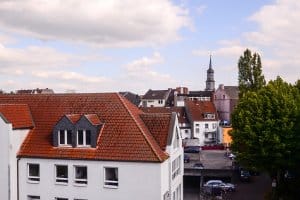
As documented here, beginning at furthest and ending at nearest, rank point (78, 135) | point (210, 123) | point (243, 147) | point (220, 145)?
point (210, 123), point (220, 145), point (243, 147), point (78, 135)

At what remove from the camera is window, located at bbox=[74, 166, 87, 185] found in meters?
33.6

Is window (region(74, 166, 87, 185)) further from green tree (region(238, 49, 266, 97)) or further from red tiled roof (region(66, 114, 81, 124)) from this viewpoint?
green tree (region(238, 49, 266, 97))

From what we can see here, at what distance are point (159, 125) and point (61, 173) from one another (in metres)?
8.77

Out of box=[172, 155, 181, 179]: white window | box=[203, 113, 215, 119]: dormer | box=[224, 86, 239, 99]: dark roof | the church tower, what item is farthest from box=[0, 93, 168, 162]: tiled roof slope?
the church tower

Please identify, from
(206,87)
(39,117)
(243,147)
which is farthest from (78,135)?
(206,87)

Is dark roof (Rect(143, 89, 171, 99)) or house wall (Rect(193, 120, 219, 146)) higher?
dark roof (Rect(143, 89, 171, 99))

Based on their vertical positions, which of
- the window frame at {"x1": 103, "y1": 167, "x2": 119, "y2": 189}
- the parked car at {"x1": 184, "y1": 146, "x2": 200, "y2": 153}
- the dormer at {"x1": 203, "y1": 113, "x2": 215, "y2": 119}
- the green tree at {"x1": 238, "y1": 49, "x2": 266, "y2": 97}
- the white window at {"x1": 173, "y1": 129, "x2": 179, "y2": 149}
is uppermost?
the green tree at {"x1": 238, "y1": 49, "x2": 266, "y2": 97}

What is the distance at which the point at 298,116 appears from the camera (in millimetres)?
45375

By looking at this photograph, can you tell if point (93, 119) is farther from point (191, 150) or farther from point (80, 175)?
point (191, 150)

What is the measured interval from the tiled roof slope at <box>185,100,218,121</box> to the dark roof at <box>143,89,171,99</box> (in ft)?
93.2

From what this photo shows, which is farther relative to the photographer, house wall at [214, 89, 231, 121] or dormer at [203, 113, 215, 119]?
house wall at [214, 89, 231, 121]

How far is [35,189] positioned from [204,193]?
Result: 27502 mm

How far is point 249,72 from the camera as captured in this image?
6569 cm

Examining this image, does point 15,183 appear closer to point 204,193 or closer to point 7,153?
point 7,153
